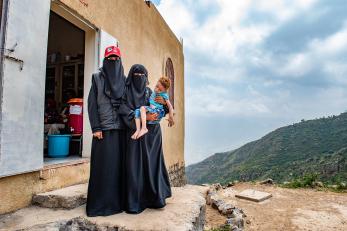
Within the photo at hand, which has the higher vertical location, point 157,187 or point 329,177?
point 157,187

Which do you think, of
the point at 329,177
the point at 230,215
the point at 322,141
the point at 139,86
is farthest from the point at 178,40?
the point at 322,141

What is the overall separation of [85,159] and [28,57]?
6.27 feet

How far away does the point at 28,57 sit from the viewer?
130 inches

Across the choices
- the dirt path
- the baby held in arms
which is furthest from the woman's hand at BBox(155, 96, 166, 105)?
the dirt path

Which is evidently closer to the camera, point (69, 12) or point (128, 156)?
point (128, 156)

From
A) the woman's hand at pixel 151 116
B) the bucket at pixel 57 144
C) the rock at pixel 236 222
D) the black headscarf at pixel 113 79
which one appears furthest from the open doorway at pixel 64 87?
the rock at pixel 236 222

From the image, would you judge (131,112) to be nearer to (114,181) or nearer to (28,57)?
(114,181)

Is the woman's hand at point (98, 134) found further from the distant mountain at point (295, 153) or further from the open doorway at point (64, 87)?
the distant mountain at point (295, 153)

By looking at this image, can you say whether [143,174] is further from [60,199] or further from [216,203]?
[216,203]

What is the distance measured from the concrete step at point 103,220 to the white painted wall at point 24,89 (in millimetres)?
515

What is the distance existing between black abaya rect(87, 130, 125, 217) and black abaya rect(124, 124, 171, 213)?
101mm

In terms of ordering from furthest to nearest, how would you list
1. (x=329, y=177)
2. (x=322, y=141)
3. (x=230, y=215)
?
(x=322, y=141), (x=329, y=177), (x=230, y=215)

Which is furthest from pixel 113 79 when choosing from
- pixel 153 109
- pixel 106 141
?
pixel 106 141

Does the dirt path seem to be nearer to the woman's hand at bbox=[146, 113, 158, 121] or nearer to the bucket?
the bucket
